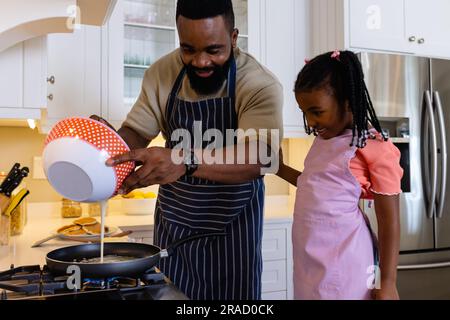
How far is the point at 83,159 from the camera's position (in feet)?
A: 2.34

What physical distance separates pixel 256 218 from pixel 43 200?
1.26m

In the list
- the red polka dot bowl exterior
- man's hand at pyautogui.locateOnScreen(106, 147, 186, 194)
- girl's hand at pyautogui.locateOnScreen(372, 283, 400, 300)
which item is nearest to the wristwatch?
man's hand at pyautogui.locateOnScreen(106, 147, 186, 194)

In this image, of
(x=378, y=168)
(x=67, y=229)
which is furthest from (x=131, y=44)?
(x=378, y=168)

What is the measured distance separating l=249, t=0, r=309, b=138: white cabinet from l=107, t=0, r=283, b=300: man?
0.96 meters

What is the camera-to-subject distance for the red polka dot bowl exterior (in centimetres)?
72

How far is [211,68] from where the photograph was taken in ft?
3.54

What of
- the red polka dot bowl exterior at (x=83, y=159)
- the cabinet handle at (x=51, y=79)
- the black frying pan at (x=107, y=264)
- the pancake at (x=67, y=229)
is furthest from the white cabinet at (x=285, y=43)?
the red polka dot bowl exterior at (x=83, y=159)

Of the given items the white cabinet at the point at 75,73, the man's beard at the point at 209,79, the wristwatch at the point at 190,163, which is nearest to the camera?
the wristwatch at the point at 190,163

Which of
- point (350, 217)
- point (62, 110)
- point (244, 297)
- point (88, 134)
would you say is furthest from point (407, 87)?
point (88, 134)

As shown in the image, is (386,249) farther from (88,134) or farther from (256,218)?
(88,134)

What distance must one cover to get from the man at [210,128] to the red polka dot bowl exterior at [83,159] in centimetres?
36

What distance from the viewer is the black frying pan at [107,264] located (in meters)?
0.70

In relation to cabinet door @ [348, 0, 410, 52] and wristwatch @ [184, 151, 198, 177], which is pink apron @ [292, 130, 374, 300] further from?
cabinet door @ [348, 0, 410, 52]

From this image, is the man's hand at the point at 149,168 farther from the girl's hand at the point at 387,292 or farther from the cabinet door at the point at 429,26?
the cabinet door at the point at 429,26
